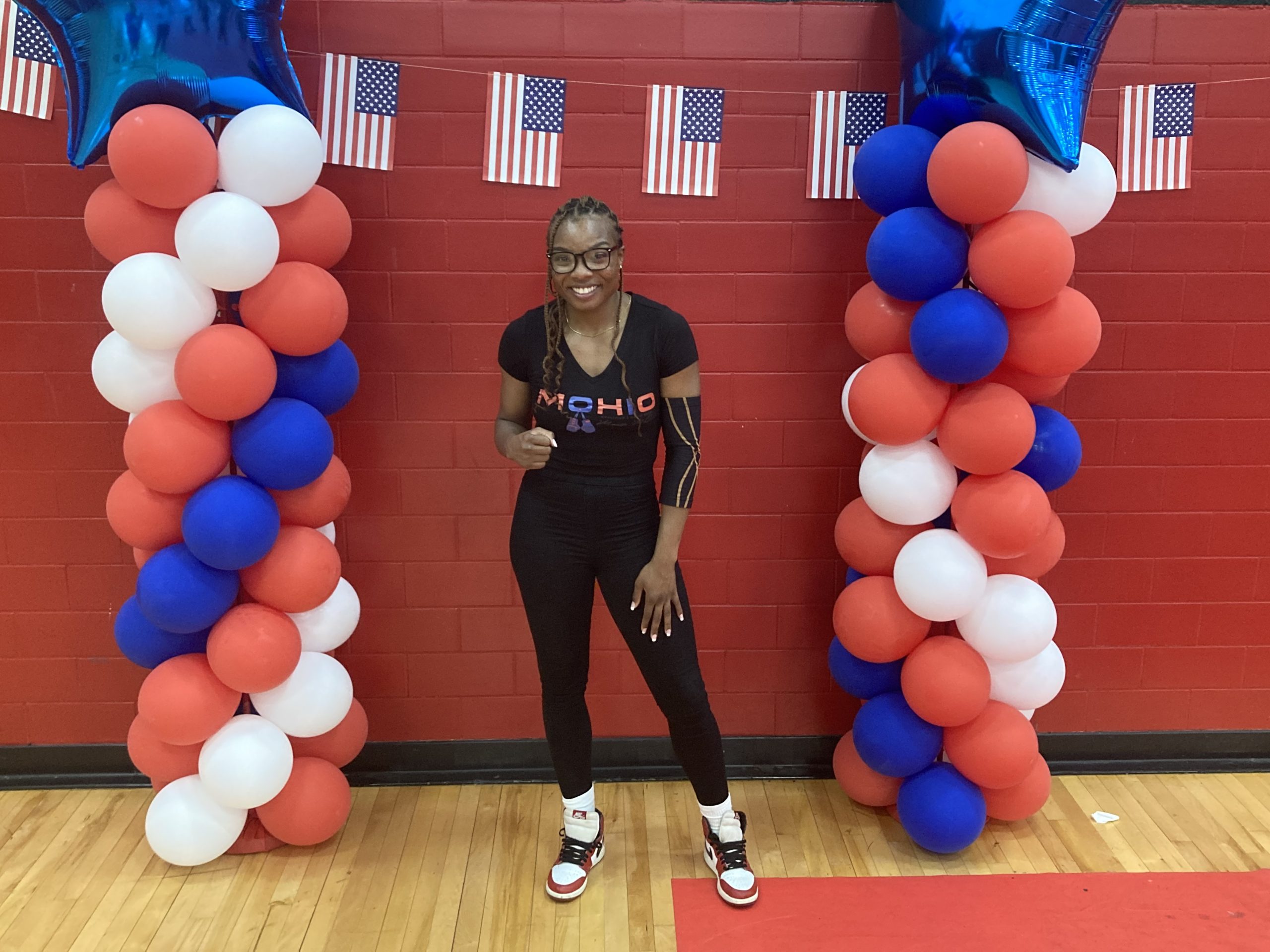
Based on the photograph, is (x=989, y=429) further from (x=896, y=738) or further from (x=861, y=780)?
(x=861, y=780)

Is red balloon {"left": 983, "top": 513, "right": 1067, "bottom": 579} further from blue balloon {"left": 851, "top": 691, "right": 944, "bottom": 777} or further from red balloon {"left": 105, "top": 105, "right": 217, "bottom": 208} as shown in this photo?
red balloon {"left": 105, "top": 105, "right": 217, "bottom": 208}

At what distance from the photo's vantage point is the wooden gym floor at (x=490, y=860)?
7.98 feet

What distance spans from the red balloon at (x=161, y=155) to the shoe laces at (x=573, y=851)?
1.81 meters

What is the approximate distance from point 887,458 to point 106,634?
2.31m

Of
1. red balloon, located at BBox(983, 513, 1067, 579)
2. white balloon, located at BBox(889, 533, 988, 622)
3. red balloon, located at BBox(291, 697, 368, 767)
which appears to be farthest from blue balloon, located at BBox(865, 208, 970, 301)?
red balloon, located at BBox(291, 697, 368, 767)

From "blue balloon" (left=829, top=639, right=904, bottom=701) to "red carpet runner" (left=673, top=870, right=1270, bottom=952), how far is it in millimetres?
478

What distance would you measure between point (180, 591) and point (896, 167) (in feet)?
6.40

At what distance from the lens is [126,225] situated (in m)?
2.31

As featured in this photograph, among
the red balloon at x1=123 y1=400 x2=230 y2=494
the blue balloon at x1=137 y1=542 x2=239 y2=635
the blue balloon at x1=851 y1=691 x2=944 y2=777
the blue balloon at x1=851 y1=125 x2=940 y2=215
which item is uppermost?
the blue balloon at x1=851 y1=125 x2=940 y2=215

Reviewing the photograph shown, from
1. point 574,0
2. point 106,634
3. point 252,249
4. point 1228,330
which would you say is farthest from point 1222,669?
point 106,634

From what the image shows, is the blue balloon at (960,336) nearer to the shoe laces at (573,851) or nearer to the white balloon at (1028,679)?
the white balloon at (1028,679)

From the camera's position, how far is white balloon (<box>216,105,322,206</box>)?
2.25 meters

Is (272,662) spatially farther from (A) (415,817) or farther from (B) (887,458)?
(B) (887,458)

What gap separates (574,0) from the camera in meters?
2.69
